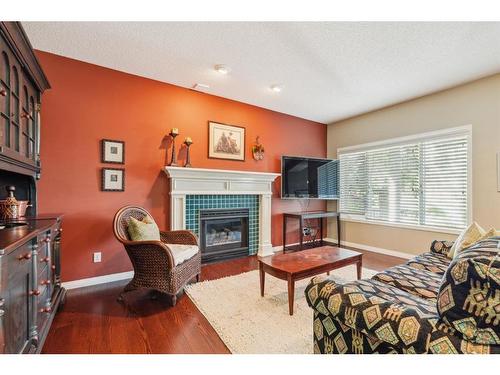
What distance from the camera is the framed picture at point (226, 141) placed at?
12.6 ft

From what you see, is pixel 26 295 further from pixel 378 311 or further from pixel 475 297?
pixel 475 297

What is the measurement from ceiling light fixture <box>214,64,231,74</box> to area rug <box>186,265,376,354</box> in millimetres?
2566

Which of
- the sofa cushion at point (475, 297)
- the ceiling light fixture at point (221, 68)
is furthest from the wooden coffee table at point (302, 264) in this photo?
the ceiling light fixture at point (221, 68)

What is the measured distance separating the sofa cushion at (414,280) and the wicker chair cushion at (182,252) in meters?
1.79

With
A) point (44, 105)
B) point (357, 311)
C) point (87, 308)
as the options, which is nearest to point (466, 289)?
point (357, 311)

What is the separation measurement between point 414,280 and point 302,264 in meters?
0.89

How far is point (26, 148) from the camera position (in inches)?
83.3

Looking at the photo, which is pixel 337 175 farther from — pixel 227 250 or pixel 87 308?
pixel 87 308

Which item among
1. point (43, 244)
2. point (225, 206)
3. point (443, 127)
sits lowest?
point (43, 244)

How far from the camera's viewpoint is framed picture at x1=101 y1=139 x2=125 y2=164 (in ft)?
9.68

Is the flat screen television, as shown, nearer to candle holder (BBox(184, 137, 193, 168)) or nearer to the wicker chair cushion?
candle holder (BBox(184, 137, 193, 168))

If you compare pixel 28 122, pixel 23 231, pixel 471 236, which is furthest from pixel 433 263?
pixel 28 122

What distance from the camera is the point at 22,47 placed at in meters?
1.78

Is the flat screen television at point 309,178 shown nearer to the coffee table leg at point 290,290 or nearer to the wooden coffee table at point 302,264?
the wooden coffee table at point 302,264
